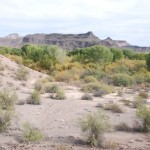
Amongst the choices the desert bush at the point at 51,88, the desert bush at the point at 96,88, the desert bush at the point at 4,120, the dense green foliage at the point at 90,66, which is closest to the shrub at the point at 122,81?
the dense green foliage at the point at 90,66

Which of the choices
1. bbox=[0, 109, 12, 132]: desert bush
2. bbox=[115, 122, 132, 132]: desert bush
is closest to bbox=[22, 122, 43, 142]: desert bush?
bbox=[0, 109, 12, 132]: desert bush

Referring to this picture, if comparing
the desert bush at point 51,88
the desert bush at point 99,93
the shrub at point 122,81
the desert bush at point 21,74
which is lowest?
the shrub at point 122,81

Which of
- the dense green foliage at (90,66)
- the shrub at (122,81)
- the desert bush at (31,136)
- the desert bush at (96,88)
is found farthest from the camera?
the dense green foliage at (90,66)

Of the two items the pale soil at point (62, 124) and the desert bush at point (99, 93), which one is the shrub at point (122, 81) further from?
the pale soil at point (62, 124)

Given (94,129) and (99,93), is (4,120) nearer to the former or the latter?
(94,129)

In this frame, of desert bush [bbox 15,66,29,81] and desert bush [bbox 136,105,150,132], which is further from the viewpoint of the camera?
desert bush [bbox 15,66,29,81]

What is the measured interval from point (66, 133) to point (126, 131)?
267cm

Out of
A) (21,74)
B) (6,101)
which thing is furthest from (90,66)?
(6,101)

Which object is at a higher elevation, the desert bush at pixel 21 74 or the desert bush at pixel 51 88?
the desert bush at pixel 21 74

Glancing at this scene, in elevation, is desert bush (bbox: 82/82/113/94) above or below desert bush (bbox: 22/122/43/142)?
below

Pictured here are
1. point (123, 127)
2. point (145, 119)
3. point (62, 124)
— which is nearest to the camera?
point (145, 119)

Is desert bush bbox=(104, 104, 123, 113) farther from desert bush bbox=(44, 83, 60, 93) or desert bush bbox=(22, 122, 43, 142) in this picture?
desert bush bbox=(22, 122, 43, 142)

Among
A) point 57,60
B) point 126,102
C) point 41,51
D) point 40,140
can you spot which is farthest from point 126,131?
point 41,51

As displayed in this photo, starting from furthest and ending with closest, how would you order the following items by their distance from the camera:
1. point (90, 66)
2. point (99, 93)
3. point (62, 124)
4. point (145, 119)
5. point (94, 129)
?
1. point (90, 66)
2. point (99, 93)
3. point (62, 124)
4. point (145, 119)
5. point (94, 129)
